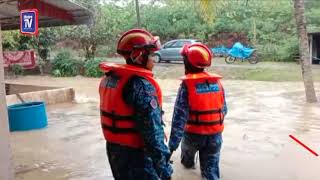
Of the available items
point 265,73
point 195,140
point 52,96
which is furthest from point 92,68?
point 195,140

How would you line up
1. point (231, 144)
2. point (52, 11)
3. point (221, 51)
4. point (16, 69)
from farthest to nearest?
point (221, 51)
point (16, 69)
point (52, 11)
point (231, 144)

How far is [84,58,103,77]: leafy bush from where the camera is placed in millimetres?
21356

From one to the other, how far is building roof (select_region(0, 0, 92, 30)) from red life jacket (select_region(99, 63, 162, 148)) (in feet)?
20.9

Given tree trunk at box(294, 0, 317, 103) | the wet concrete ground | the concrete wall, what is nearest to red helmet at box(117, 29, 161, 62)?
the wet concrete ground

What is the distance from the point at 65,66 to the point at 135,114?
2030 cm

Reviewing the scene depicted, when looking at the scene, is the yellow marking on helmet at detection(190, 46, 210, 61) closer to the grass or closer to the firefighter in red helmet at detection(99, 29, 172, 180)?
the firefighter in red helmet at detection(99, 29, 172, 180)

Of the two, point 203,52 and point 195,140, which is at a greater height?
point 203,52

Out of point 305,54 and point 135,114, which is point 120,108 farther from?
point 305,54

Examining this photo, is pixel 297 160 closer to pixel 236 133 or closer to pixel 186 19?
pixel 236 133

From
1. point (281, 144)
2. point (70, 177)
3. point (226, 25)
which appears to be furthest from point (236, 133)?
point (226, 25)

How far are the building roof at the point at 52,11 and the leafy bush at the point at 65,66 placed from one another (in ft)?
35.5

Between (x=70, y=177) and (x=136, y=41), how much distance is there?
2.86m

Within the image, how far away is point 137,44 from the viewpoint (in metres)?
3.10

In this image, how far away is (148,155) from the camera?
2.98 metres
